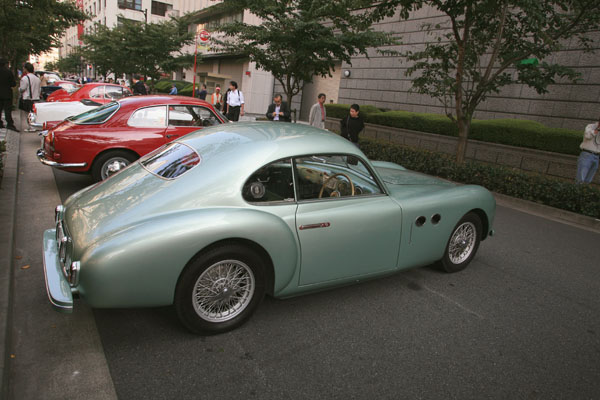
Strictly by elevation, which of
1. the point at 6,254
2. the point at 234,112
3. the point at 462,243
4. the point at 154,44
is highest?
the point at 154,44

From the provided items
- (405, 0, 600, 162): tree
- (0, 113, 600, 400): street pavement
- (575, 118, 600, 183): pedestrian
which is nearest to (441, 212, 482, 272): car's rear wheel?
(0, 113, 600, 400): street pavement

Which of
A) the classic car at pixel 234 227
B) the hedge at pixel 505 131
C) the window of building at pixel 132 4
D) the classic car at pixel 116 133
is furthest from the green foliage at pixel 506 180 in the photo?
the window of building at pixel 132 4

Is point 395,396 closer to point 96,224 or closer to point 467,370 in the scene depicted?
point 467,370

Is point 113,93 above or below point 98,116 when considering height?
above

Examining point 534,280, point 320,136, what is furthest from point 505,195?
point 320,136

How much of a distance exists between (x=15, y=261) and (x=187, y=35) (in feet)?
68.0

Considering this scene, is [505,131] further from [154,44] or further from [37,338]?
[154,44]

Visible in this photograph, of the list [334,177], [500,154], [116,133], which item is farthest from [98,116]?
[500,154]

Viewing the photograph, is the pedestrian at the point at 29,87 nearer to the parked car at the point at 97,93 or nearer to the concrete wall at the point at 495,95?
the parked car at the point at 97,93

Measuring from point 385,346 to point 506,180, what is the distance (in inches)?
281

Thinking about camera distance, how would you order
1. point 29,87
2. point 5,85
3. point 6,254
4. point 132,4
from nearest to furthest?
1. point 6,254
2. point 5,85
3. point 29,87
4. point 132,4

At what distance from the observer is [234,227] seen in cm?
281

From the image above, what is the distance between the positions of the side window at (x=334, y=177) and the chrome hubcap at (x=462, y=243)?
4.13ft

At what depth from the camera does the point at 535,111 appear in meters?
12.9
